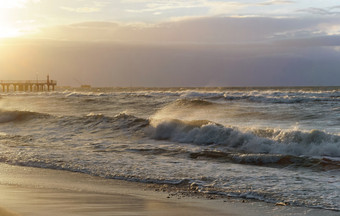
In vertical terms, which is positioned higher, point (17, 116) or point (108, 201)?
point (108, 201)

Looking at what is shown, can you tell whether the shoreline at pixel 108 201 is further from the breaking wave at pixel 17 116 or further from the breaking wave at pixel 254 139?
the breaking wave at pixel 17 116

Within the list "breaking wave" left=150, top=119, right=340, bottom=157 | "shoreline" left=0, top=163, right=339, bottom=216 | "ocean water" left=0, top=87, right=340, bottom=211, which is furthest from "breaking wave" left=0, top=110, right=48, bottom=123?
"shoreline" left=0, top=163, right=339, bottom=216

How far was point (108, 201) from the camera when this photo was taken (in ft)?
20.8

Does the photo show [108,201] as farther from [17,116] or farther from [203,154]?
[17,116]

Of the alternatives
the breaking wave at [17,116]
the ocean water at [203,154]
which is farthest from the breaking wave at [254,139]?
the breaking wave at [17,116]

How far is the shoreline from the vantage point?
5.70m

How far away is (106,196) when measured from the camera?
6746 millimetres

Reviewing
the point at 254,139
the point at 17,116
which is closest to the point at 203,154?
the point at 254,139

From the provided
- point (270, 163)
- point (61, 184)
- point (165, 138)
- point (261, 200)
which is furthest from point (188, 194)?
point (165, 138)

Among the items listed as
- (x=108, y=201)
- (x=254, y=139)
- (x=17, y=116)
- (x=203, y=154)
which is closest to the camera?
(x=108, y=201)

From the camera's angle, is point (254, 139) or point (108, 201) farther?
point (254, 139)

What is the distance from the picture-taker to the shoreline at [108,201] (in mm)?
5695

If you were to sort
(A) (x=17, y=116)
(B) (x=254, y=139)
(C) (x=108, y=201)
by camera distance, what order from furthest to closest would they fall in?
(A) (x=17, y=116) → (B) (x=254, y=139) → (C) (x=108, y=201)

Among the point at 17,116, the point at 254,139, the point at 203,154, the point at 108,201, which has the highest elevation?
the point at 108,201
